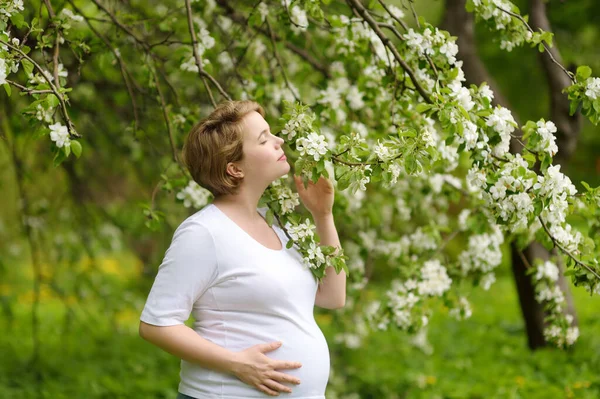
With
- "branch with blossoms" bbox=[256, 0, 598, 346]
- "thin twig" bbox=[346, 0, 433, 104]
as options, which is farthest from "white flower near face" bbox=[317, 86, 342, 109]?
"branch with blossoms" bbox=[256, 0, 598, 346]

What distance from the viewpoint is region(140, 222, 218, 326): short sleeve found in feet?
6.74

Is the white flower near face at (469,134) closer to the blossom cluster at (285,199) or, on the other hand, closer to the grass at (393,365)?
the blossom cluster at (285,199)

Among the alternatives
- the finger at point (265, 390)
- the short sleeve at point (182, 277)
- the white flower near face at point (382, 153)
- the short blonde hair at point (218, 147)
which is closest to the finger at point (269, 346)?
the finger at point (265, 390)

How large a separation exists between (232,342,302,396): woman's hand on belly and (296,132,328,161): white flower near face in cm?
59

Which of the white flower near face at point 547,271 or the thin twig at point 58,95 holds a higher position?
the white flower near face at point 547,271

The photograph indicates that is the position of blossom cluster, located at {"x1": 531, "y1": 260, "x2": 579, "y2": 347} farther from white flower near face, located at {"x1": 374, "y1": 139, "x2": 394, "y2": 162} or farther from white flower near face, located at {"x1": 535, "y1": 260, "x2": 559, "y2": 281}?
white flower near face, located at {"x1": 374, "y1": 139, "x2": 394, "y2": 162}

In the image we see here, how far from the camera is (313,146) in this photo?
2.14 meters

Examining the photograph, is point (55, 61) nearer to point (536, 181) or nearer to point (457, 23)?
point (536, 181)

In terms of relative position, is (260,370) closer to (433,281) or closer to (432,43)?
Answer: (432,43)

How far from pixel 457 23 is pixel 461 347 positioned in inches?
96.8

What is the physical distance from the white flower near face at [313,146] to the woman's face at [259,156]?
0.12 m

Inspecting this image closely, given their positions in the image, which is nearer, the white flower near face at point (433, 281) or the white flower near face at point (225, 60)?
the white flower near face at point (433, 281)

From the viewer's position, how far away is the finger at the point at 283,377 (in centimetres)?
210

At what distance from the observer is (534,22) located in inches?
182
